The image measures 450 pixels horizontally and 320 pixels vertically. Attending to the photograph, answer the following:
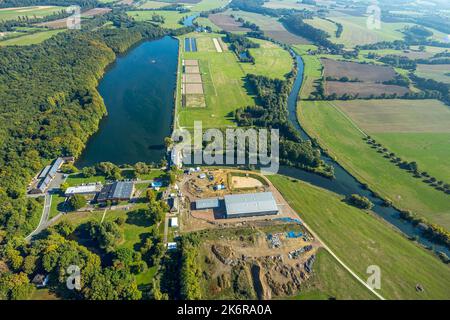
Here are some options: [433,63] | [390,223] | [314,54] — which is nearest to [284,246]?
[390,223]

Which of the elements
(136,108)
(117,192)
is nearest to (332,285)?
(117,192)

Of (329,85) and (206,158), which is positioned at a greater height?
(329,85)

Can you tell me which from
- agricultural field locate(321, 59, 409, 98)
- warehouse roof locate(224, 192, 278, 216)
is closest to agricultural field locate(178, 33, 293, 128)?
agricultural field locate(321, 59, 409, 98)

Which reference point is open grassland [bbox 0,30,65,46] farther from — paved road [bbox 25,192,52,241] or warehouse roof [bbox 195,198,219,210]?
warehouse roof [bbox 195,198,219,210]

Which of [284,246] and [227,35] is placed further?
[227,35]

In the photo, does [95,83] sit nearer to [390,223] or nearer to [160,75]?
[160,75]

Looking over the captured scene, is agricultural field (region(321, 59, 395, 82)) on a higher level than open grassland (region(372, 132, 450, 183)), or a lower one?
higher

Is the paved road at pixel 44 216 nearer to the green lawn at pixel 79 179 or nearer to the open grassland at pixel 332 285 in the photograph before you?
the green lawn at pixel 79 179

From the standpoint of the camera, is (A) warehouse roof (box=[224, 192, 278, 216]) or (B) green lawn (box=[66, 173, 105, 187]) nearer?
(A) warehouse roof (box=[224, 192, 278, 216])
